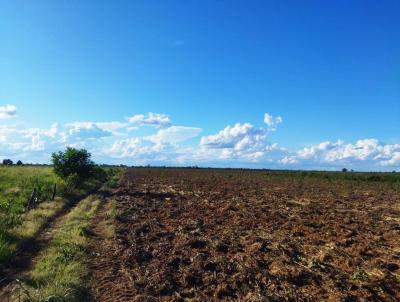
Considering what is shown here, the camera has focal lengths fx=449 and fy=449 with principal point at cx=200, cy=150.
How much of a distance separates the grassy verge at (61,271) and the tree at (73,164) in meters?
20.2

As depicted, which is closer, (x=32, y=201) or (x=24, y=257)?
(x=24, y=257)

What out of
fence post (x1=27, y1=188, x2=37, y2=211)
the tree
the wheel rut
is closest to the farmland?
the wheel rut

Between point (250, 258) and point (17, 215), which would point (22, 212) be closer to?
point (17, 215)

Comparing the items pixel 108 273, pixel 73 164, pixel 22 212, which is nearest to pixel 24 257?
pixel 108 273

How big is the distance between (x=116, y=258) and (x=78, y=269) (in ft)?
6.01

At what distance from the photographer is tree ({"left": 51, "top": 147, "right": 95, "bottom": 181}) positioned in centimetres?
3700

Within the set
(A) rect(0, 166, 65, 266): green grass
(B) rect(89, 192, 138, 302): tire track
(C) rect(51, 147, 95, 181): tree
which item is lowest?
(B) rect(89, 192, 138, 302): tire track

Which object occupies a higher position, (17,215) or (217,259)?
(17,215)

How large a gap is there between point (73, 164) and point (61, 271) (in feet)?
88.5

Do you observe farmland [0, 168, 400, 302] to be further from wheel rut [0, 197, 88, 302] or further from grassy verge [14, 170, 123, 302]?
wheel rut [0, 197, 88, 302]

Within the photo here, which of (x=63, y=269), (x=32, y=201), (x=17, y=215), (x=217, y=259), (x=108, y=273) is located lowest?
(x=108, y=273)

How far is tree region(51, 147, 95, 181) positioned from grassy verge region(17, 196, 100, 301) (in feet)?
66.4

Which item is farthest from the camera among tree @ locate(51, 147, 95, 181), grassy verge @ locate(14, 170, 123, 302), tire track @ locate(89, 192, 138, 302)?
tree @ locate(51, 147, 95, 181)

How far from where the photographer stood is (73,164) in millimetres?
37031
